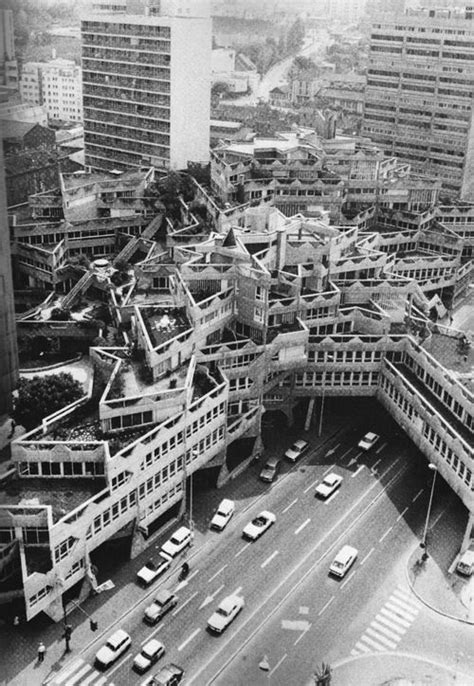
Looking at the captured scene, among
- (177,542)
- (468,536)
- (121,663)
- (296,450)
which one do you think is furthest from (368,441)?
(121,663)

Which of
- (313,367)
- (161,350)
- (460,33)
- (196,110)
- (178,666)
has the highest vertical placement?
(460,33)

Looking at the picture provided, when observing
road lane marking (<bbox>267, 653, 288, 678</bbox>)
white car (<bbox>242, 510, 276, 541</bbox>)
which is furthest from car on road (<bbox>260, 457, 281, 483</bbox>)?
road lane marking (<bbox>267, 653, 288, 678</bbox>)

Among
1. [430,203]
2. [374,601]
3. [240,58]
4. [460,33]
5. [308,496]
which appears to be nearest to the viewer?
[374,601]

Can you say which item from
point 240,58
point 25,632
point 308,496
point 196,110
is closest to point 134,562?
point 25,632

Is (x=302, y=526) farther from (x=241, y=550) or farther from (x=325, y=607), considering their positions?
(x=325, y=607)

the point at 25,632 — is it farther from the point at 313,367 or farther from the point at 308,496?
the point at 313,367

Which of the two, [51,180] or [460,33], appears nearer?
[51,180]
